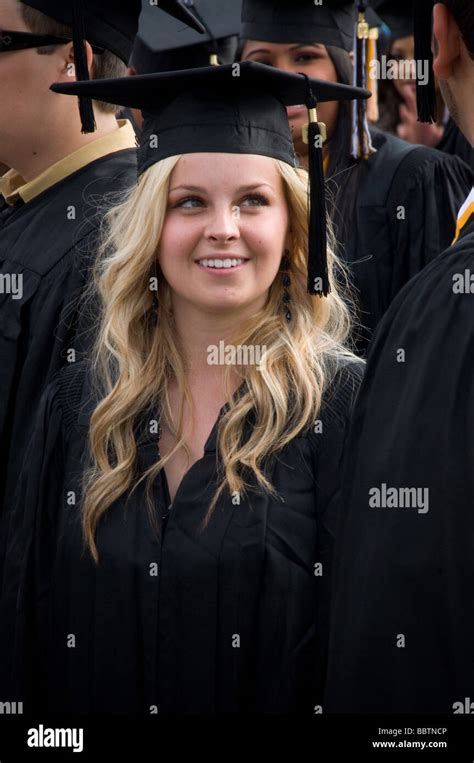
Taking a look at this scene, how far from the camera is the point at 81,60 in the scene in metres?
3.38

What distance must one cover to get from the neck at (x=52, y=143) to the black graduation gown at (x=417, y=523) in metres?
1.95

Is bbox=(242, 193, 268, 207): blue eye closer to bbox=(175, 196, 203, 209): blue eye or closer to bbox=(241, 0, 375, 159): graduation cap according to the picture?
bbox=(175, 196, 203, 209): blue eye

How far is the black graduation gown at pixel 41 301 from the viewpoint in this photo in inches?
127

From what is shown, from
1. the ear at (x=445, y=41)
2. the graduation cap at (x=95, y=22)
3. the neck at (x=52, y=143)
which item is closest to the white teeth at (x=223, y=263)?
the graduation cap at (x=95, y=22)

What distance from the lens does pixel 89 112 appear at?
11.0 ft

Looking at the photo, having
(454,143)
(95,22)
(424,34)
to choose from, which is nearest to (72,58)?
(95,22)

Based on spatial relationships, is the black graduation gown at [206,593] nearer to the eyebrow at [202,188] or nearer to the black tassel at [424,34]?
the eyebrow at [202,188]

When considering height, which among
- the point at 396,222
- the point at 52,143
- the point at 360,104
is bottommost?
the point at 52,143

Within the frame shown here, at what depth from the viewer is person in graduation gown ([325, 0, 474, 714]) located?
176cm

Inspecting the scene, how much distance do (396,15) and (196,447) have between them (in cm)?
420

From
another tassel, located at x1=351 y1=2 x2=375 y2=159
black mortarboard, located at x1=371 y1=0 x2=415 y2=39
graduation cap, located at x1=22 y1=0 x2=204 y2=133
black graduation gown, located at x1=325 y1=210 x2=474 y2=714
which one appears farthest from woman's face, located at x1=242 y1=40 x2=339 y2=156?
black graduation gown, located at x1=325 y1=210 x2=474 y2=714

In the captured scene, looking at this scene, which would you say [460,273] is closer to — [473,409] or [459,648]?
[473,409]

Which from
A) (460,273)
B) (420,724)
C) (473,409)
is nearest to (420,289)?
(460,273)

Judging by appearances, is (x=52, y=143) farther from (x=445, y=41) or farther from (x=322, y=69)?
(x=445, y=41)
